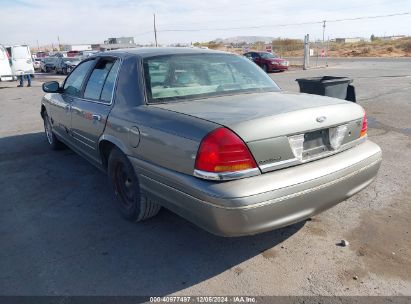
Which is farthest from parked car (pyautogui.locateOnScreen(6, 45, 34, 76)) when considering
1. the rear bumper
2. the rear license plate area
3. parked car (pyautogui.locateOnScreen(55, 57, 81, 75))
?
the rear license plate area

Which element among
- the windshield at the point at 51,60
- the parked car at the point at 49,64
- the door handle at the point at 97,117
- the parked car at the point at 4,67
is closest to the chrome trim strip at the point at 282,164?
the door handle at the point at 97,117

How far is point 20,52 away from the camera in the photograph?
2111cm

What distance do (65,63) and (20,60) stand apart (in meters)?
5.90

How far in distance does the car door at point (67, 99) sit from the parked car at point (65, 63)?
866 inches

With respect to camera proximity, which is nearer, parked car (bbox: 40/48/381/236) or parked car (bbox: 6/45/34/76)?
parked car (bbox: 40/48/381/236)

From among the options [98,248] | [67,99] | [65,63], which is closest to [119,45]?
[65,63]

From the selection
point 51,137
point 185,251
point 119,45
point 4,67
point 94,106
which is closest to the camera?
point 185,251

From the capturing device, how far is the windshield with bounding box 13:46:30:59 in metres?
20.9

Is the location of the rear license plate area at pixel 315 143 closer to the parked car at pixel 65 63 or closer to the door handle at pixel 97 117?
the door handle at pixel 97 117

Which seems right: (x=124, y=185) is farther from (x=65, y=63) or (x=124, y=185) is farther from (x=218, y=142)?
(x=65, y=63)

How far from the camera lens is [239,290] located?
A: 2.63 meters

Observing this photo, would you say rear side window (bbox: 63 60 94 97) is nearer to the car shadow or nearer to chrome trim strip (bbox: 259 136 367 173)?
the car shadow

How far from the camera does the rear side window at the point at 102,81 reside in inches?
147

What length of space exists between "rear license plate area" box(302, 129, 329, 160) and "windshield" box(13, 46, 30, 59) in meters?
21.9
